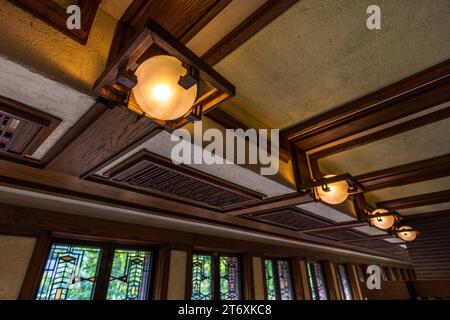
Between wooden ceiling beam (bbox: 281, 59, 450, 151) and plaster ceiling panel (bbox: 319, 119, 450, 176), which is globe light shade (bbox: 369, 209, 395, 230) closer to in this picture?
plaster ceiling panel (bbox: 319, 119, 450, 176)

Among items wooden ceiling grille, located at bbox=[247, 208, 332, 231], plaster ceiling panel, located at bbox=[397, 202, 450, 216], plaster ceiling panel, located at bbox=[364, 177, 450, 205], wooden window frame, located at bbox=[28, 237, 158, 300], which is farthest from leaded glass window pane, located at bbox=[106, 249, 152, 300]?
plaster ceiling panel, located at bbox=[397, 202, 450, 216]

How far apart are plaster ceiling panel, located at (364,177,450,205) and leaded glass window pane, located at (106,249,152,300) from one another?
13.6ft

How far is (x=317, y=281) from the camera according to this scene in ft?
22.4

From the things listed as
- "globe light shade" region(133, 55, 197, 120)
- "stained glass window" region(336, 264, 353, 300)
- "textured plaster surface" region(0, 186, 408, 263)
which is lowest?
"stained glass window" region(336, 264, 353, 300)

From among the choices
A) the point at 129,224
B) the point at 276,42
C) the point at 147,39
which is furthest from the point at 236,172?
the point at 129,224

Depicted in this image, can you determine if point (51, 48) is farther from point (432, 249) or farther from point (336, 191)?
point (432, 249)

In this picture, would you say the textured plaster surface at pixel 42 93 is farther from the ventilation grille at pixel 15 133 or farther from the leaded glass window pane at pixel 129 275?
the leaded glass window pane at pixel 129 275

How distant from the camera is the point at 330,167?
334 centimetres

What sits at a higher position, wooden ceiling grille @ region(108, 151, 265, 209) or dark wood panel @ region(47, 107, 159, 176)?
wooden ceiling grille @ region(108, 151, 265, 209)

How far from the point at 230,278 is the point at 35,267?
336 cm

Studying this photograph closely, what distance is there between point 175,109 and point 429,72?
197cm

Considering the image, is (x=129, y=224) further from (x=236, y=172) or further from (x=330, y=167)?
(x=330, y=167)

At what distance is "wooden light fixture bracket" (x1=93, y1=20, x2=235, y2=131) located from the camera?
802 mm

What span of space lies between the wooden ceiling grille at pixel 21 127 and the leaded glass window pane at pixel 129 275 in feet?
7.56
